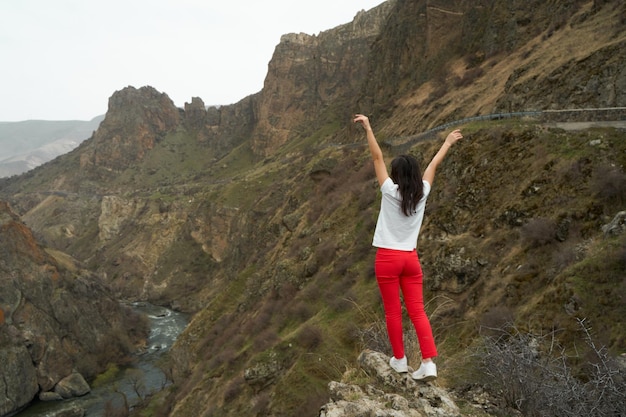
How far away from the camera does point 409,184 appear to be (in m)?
4.46

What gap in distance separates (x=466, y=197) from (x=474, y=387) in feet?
41.3

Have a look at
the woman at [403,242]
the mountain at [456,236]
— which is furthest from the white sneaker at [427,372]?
→ the mountain at [456,236]

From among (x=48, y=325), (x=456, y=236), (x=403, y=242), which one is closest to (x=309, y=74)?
(x=48, y=325)

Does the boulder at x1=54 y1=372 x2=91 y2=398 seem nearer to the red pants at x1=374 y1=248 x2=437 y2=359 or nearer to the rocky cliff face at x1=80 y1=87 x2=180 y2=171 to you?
the red pants at x1=374 y1=248 x2=437 y2=359

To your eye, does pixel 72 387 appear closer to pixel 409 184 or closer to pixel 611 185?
pixel 611 185

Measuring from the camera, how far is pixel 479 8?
163 feet

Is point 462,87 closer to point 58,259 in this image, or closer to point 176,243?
point 58,259

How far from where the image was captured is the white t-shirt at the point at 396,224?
4516 millimetres

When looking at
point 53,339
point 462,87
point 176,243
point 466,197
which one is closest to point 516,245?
point 466,197

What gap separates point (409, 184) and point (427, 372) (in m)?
2.30

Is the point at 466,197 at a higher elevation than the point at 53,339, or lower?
higher

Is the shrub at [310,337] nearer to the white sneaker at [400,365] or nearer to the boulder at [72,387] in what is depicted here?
the white sneaker at [400,365]

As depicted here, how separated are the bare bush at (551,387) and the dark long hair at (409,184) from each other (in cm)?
210

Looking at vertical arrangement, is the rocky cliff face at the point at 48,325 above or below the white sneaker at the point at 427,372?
below
